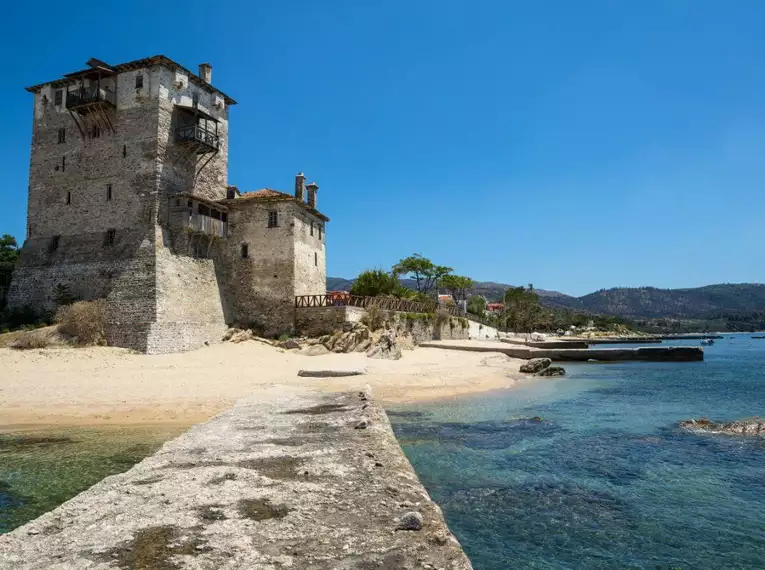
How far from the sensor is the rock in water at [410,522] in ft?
16.2

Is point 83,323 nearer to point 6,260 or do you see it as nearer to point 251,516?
point 6,260

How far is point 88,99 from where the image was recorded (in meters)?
29.7

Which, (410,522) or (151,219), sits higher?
(151,219)

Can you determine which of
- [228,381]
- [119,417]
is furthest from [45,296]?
[119,417]

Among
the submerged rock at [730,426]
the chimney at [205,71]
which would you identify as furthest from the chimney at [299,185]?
the submerged rock at [730,426]

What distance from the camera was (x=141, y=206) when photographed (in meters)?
29.0

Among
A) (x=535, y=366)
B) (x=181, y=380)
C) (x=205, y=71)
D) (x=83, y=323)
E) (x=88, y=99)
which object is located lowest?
(x=535, y=366)

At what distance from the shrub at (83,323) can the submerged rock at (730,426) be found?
26.2m

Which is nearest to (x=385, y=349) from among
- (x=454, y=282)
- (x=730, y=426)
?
(x=730, y=426)

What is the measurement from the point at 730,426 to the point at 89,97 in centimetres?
3383

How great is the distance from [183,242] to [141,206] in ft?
9.68

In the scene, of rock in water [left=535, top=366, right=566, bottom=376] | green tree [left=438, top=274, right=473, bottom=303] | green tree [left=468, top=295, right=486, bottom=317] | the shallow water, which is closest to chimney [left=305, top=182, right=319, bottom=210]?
rock in water [left=535, top=366, right=566, bottom=376]

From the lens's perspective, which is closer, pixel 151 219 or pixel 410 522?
pixel 410 522

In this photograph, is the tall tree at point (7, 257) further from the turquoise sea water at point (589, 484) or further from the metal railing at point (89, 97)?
the turquoise sea water at point (589, 484)
